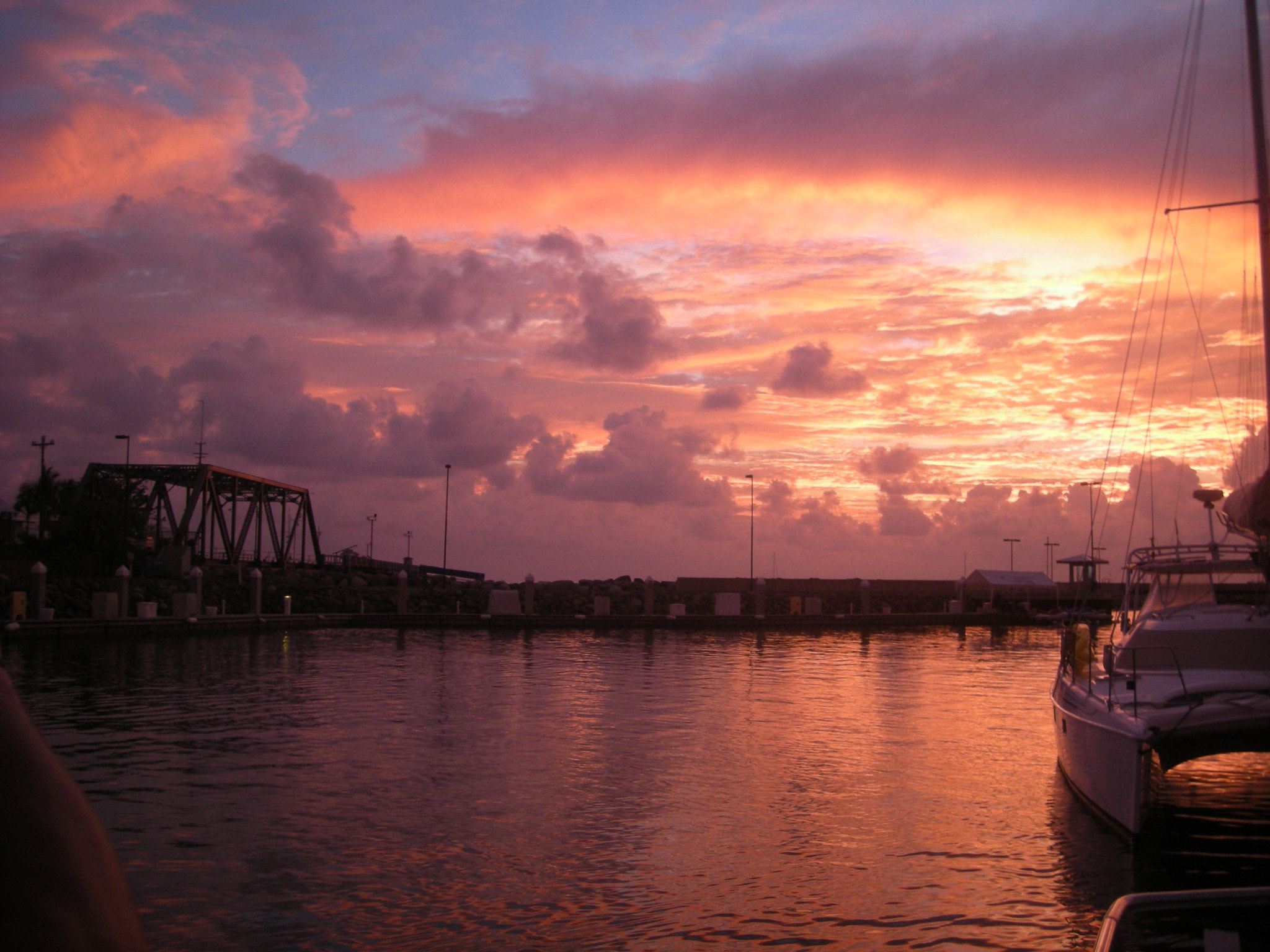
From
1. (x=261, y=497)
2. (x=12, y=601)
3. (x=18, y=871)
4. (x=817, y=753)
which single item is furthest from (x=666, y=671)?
(x=261, y=497)

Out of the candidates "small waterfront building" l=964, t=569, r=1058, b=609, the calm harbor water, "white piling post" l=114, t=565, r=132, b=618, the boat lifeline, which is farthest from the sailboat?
"small waterfront building" l=964, t=569, r=1058, b=609

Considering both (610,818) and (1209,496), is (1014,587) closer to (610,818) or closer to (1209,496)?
(1209,496)

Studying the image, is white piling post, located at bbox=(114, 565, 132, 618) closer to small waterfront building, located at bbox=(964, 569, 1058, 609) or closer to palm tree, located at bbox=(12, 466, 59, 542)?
palm tree, located at bbox=(12, 466, 59, 542)

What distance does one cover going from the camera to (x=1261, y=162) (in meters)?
16.7

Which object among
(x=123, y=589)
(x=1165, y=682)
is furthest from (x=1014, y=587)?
(x=1165, y=682)

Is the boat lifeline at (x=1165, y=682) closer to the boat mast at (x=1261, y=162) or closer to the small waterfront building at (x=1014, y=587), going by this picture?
the boat mast at (x=1261, y=162)

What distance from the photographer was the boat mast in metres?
16.1

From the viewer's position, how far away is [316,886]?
9094 mm

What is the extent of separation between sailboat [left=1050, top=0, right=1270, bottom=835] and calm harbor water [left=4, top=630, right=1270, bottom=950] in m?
0.83

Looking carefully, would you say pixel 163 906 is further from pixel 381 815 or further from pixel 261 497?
pixel 261 497

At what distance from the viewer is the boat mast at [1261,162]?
1611 centimetres

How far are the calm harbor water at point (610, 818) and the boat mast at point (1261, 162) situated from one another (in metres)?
7.14

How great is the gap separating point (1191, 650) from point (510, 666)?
66.9 feet

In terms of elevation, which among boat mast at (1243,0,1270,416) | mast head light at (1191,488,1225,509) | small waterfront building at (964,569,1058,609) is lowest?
small waterfront building at (964,569,1058,609)
